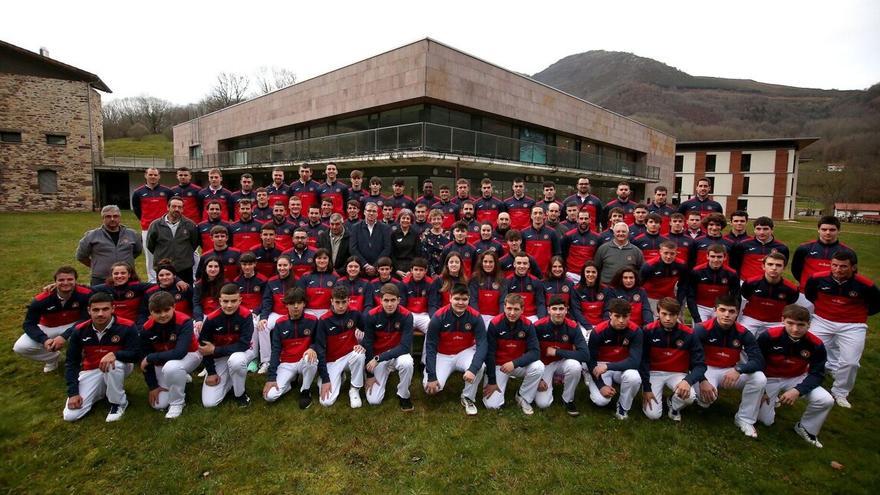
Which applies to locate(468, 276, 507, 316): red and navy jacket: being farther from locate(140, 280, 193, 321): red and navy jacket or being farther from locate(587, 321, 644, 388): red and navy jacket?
locate(140, 280, 193, 321): red and navy jacket

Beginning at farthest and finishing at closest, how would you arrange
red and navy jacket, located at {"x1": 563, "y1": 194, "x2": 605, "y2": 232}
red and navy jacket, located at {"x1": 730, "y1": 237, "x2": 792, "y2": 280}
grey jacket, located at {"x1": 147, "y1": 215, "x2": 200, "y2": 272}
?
red and navy jacket, located at {"x1": 563, "y1": 194, "x2": 605, "y2": 232} < grey jacket, located at {"x1": 147, "y1": 215, "x2": 200, "y2": 272} < red and navy jacket, located at {"x1": 730, "y1": 237, "x2": 792, "y2": 280}

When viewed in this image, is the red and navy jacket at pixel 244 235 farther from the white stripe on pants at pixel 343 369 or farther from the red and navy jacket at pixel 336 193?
the white stripe on pants at pixel 343 369

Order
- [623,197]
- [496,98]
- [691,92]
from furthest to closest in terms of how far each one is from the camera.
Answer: [691,92], [496,98], [623,197]

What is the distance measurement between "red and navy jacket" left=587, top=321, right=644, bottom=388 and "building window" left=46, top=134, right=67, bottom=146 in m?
36.6

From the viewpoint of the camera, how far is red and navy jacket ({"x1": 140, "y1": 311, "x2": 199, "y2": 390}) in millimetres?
4594

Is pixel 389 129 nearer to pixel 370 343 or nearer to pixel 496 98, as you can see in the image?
pixel 496 98

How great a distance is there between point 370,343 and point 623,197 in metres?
5.72

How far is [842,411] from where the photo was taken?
16.1 feet

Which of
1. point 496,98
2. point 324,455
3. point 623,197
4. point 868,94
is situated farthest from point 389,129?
point 868,94

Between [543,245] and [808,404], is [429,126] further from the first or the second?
[808,404]

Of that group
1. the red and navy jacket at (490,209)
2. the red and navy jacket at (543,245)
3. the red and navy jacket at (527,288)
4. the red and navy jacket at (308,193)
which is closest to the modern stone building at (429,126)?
the red and navy jacket at (308,193)

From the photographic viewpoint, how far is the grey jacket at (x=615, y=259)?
6.09 meters

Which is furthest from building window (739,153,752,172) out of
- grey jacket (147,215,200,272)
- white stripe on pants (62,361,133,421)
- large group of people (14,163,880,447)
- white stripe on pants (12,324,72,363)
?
white stripe on pants (12,324,72,363)

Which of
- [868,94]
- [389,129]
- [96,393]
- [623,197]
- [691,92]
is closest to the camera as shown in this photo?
[96,393]
